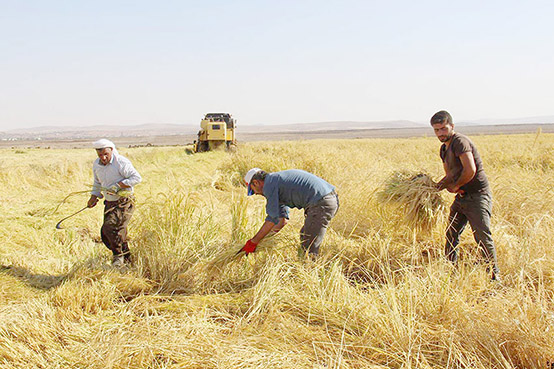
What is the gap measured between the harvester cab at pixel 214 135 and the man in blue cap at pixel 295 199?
1567 cm

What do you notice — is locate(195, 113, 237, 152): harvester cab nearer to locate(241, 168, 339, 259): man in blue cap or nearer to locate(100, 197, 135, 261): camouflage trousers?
locate(100, 197, 135, 261): camouflage trousers

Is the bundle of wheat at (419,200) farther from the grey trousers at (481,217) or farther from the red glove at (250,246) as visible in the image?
the red glove at (250,246)

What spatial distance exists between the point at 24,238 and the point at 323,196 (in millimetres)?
4062

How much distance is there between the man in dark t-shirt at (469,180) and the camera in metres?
3.72

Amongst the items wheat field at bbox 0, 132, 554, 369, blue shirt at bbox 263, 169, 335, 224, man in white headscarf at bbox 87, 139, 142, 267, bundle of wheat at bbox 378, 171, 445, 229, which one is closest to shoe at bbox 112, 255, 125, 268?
man in white headscarf at bbox 87, 139, 142, 267

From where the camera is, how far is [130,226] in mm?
5348

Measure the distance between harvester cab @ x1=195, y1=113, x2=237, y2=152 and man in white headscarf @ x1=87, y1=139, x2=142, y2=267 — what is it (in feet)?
48.8

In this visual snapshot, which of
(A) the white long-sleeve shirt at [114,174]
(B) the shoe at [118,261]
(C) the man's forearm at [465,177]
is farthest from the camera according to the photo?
(A) the white long-sleeve shirt at [114,174]

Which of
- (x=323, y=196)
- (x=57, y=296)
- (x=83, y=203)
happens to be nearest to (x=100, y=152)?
(x=57, y=296)

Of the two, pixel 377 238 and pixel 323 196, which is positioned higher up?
pixel 323 196

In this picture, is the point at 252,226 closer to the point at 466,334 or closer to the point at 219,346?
the point at 219,346

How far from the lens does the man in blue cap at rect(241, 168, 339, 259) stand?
3.80 m

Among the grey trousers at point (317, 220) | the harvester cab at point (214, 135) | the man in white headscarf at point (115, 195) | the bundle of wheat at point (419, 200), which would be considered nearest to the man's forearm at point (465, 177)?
the bundle of wheat at point (419, 200)

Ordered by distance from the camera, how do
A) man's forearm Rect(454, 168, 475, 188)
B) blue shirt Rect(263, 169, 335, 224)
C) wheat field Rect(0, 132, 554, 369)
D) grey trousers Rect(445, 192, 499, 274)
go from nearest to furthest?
wheat field Rect(0, 132, 554, 369) → man's forearm Rect(454, 168, 475, 188) → grey trousers Rect(445, 192, 499, 274) → blue shirt Rect(263, 169, 335, 224)
